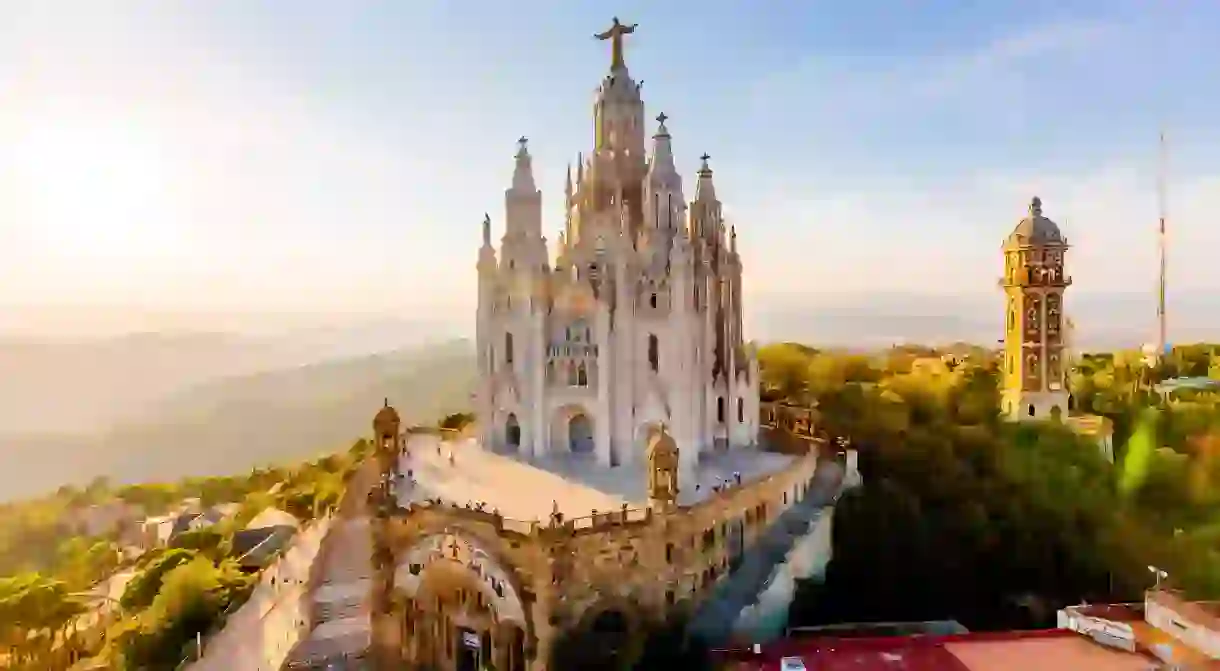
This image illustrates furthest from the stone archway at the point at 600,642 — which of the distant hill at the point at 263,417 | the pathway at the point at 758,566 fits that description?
the distant hill at the point at 263,417

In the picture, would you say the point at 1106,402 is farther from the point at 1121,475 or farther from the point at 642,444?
the point at 642,444

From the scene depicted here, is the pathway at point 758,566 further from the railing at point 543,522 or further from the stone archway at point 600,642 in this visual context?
the railing at point 543,522

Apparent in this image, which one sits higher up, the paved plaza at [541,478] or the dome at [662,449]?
the dome at [662,449]

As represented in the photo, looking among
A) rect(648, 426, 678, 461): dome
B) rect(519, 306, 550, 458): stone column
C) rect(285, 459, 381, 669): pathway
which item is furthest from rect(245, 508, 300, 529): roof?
rect(648, 426, 678, 461): dome

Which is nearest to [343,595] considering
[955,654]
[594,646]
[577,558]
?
[577,558]

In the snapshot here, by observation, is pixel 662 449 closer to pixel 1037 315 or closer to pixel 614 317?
pixel 614 317

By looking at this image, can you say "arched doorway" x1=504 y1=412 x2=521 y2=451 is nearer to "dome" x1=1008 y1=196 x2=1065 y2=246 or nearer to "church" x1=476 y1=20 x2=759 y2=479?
"church" x1=476 y1=20 x2=759 y2=479
